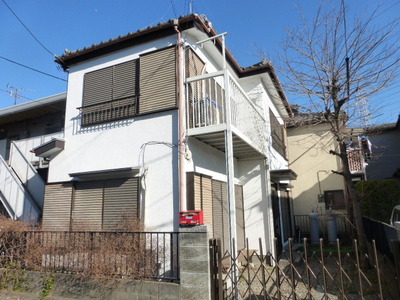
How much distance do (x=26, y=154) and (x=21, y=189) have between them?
2.84 metres

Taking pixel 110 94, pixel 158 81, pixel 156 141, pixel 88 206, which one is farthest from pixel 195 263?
pixel 110 94

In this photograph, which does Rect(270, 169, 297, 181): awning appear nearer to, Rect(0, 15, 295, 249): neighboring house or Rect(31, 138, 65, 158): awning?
Rect(0, 15, 295, 249): neighboring house

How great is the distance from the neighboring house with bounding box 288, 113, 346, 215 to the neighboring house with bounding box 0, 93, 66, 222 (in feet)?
39.8

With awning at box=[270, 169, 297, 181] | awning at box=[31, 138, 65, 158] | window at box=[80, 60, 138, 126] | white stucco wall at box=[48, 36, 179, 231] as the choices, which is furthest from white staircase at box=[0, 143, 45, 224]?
awning at box=[270, 169, 297, 181]

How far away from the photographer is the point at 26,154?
36.4ft

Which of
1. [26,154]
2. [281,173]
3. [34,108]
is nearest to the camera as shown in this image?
[281,173]

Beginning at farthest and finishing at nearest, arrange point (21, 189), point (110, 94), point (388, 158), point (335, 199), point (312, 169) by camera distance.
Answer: point (388, 158)
point (312, 169)
point (335, 199)
point (21, 189)
point (110, 94)

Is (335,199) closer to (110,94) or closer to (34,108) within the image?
(110,94)

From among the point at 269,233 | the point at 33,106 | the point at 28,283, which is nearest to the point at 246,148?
the point at 269,233

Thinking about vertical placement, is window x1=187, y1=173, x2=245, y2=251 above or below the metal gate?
above

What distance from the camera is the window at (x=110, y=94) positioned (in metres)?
8.10

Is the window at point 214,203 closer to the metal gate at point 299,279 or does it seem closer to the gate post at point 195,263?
the metal gate at point 299,279

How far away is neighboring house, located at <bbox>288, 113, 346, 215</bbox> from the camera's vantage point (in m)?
15.5

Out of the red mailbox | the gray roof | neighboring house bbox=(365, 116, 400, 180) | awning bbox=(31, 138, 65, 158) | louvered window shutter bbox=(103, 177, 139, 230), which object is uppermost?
the gray roof
